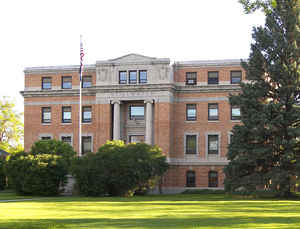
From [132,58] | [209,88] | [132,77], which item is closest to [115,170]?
[132,77]

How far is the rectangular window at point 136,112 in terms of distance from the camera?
64.9 meters

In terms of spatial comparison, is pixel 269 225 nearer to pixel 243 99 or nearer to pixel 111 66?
pixel 243 99

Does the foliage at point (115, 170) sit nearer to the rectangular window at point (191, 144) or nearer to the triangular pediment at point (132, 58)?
the rectangular window at point (191, 144)

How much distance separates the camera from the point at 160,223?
23.6 m

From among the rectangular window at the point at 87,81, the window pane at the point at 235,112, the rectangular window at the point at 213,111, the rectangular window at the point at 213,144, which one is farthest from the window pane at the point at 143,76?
the window pane at the point at 235,112

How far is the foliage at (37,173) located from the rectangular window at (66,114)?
13271 millimetres

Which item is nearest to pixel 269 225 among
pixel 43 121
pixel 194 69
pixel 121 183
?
pixel 121 183

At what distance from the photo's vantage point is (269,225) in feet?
73.0

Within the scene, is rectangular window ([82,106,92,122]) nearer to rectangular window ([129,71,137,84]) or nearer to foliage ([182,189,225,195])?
rectangular window ([129,71,137,84])

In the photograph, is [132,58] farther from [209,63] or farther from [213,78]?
[213,78]

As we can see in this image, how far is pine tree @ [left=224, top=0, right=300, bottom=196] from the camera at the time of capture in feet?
155

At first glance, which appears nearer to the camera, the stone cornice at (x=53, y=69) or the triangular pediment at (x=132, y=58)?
the triangular pediment at (x=132, y=58)

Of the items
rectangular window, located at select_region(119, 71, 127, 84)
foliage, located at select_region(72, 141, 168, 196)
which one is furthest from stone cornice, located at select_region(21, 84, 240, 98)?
foliage, located at select_region(72, 141, 168, 196)

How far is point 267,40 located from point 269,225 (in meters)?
29.6
